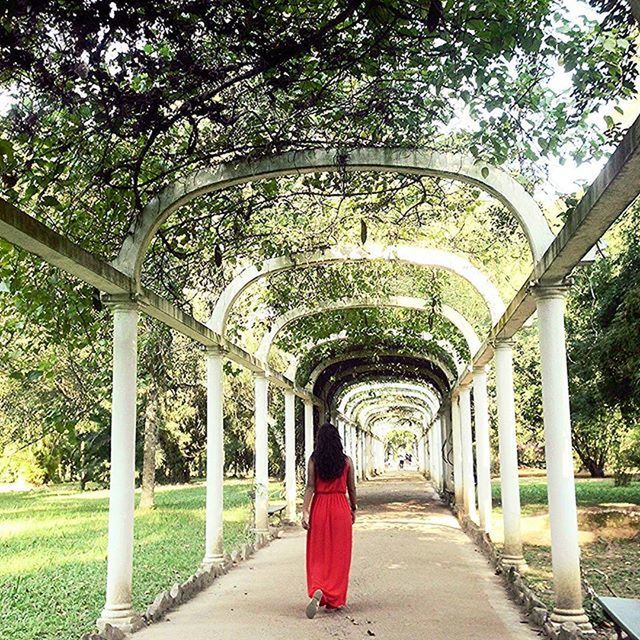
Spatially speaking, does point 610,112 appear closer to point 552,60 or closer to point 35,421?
point 552,60

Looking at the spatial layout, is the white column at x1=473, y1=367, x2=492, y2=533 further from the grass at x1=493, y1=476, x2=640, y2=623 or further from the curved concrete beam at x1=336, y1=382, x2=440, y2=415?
the curved concrete beam at x1=336, y1=382, x2=440, y2=415

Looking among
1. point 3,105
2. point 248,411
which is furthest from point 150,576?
point 248,411

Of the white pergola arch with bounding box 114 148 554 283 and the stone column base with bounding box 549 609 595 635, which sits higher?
the white pergola arch with bounding box 114 148 554 283

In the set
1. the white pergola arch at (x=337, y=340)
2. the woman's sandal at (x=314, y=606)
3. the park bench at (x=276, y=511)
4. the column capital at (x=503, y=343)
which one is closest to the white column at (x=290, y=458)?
the park bench at (x=276, y=511)

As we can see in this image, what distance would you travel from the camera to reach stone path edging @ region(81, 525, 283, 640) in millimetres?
5531

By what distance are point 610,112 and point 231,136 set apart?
9.18 feet

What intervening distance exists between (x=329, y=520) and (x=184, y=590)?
166 centimetres

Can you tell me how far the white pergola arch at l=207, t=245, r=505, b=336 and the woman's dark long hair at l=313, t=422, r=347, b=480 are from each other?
9.73 feet

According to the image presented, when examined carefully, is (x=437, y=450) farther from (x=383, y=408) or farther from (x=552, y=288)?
(x=552, y=288)

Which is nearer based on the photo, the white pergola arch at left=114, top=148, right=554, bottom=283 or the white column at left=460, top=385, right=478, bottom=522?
the white pergola arch at left=114, top=148, right=554, bottom=283

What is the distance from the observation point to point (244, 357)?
35.6 ft

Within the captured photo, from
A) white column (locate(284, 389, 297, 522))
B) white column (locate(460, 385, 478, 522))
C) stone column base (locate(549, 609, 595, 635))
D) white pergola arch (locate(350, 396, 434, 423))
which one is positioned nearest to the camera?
stone column base (locate(549, 609, 595, 635))

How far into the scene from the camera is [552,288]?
19.7 feet

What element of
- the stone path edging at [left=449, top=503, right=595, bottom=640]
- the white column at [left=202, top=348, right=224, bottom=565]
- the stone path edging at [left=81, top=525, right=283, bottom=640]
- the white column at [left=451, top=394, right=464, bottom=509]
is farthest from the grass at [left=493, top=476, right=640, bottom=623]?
the white column at [left=202, top=348, right=224, bottom=565]
